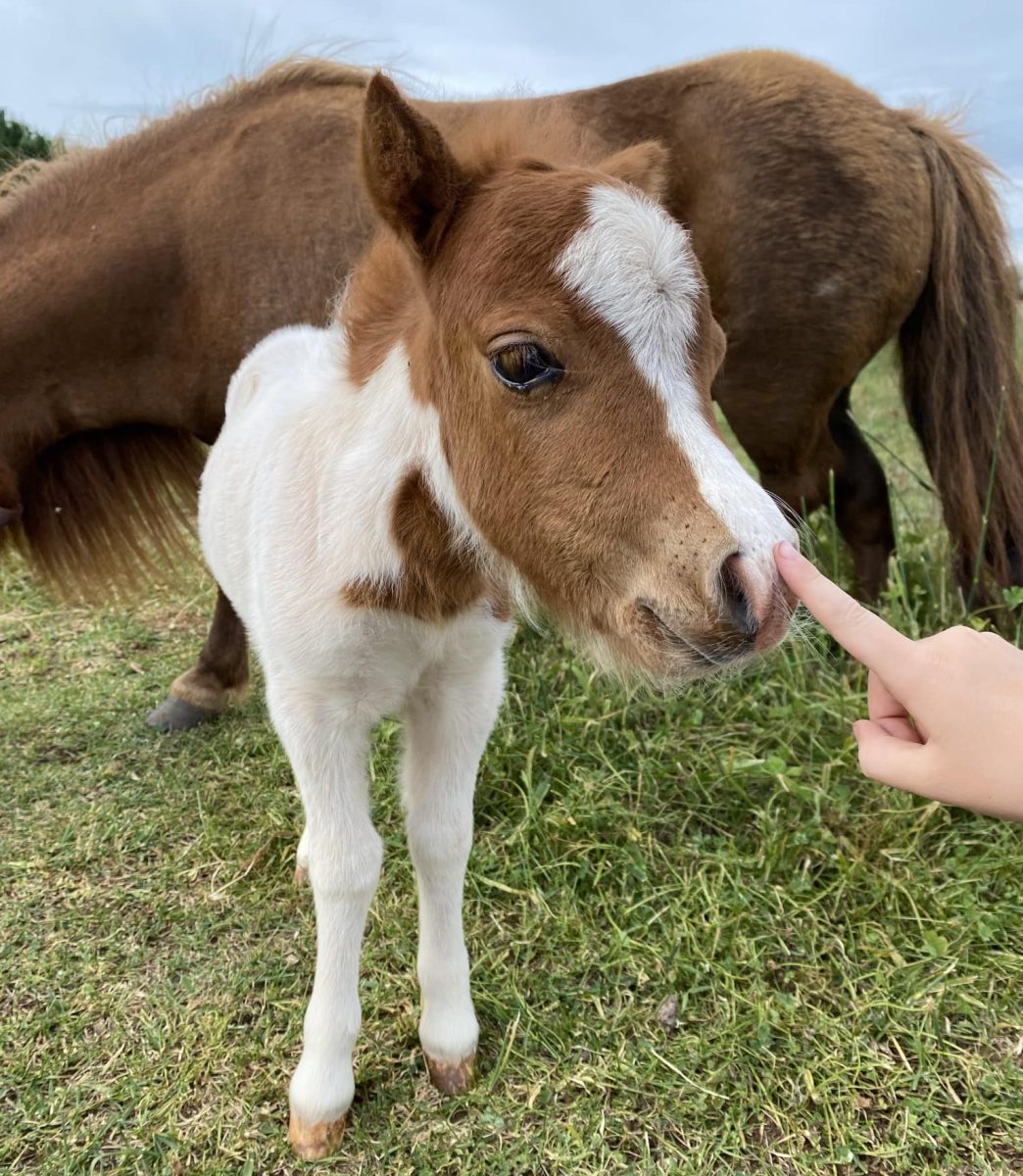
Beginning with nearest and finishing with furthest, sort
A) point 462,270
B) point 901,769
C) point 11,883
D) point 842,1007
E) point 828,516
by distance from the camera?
point 901,769, point 462,270, point 842,1007, point 11,883, point 828,516

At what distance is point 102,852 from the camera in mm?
2303

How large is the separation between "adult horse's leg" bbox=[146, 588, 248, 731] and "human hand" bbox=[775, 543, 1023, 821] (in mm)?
2321

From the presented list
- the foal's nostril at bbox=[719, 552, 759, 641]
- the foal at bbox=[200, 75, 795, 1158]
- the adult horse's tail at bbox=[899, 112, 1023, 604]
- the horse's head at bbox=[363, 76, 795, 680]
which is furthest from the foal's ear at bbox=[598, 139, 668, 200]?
the adult horse's tail at bbox=[899, 112, 1023, 604]

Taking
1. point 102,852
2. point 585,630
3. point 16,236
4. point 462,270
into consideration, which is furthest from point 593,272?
point 16,236

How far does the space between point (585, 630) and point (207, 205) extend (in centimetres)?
187

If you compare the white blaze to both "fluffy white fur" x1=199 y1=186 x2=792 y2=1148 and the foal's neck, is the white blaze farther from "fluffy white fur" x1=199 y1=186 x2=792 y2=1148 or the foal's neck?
the foal's neck

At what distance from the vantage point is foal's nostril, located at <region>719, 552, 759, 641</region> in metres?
1.00

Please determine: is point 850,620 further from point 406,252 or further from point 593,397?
point 406,252

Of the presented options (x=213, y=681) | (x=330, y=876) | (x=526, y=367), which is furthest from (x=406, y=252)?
(x=213, y=681)

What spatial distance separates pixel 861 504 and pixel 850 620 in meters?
2.33

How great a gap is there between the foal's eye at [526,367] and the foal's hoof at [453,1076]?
4.34ft

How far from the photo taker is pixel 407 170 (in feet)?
3.88

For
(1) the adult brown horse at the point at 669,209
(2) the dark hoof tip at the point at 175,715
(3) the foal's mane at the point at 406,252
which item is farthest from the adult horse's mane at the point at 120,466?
(3) the foal's mane at the point at 406,252

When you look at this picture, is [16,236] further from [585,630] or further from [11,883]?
[585,630]
